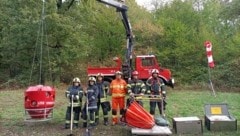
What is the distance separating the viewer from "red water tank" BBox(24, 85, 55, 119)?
9773mm

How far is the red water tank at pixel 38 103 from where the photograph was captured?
32.1ft

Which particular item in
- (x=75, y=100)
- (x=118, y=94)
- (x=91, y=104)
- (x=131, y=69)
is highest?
(x=131, y=69)

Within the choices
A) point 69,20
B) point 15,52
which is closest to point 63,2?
point 69,20

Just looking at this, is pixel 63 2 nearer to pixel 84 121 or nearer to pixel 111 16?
pixel 111 16

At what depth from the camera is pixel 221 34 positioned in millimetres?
29281

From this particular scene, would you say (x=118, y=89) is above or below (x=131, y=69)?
below

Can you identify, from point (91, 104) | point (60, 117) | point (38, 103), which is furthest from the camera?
point (60, 117)

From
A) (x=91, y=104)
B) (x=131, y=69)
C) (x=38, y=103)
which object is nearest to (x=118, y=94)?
(x=91, y=104)

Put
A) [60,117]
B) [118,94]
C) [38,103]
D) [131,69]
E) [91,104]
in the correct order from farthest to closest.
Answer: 1. [131,69]
2. [60,117]
3. [118,94]
4. [91,104]
5. [38,103]

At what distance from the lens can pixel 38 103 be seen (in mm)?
9766

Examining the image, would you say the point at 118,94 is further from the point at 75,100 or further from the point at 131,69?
the point at 131,69

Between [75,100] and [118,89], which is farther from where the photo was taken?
[118,89]

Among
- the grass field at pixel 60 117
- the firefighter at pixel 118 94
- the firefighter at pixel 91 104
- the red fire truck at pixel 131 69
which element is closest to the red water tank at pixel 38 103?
the grass field at pixel 60 117

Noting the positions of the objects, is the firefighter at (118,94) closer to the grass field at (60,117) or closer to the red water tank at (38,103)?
the grass field at (60,117)
